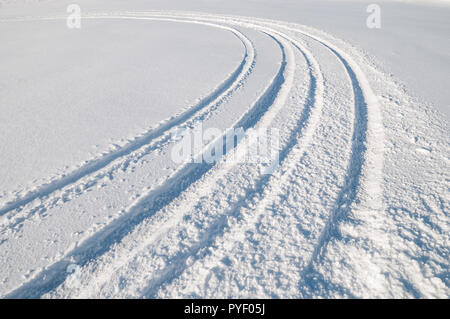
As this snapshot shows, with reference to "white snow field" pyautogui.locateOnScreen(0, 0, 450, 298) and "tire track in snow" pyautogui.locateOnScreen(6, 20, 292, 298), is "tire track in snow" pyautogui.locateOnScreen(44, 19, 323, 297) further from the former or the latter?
"tire track in snow" pyautogui.locateOnScreen(6, 20, 292, 298)

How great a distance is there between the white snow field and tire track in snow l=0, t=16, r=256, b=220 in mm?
17

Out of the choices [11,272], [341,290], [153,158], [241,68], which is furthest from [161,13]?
[341,290]

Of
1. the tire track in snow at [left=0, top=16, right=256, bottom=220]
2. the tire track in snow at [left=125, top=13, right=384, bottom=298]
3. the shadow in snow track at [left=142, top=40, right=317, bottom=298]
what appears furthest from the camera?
the tire track in snow at [left=0, top=16, right=256, bottom=220]

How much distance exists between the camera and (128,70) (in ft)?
14.1

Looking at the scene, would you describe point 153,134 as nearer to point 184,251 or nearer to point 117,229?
point 117,229

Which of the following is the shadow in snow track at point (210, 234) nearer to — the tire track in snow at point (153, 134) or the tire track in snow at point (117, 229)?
the tire track in snow at point (117, 229)

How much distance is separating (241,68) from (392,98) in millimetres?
2190

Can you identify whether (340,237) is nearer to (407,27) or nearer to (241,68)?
(241,68)

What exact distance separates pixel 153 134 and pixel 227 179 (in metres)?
1.06

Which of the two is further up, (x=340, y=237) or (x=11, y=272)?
(x=340, y=237)

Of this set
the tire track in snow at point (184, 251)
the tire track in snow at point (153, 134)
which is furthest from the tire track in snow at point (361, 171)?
the tire track in snow at point (153, 134)

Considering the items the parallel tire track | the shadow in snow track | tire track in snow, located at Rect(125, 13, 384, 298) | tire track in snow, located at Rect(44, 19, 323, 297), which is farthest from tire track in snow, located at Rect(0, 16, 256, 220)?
A: tire track in snow, located at Rect(125, 13, 384, 298)

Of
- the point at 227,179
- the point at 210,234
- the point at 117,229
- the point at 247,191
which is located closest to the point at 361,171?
the point at 247,191

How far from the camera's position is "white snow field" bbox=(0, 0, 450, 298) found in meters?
1.59
